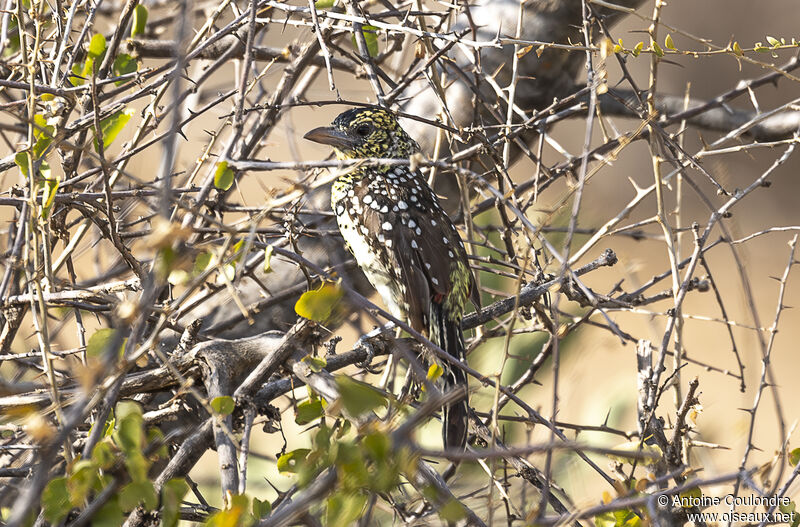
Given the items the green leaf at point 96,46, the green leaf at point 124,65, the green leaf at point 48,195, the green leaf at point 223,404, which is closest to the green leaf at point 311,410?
the green leaf at point 223,404

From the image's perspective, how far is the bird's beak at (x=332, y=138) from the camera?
358cm

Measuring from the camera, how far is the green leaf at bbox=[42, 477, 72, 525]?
1.48 metres

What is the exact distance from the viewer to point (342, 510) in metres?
1.25

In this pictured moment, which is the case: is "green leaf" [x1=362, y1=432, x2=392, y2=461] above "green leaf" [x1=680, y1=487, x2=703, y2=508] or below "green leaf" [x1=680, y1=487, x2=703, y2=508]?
below

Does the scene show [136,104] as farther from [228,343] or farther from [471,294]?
[228,343]

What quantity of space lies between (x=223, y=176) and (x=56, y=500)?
85 centimetres

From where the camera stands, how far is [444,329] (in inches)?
128

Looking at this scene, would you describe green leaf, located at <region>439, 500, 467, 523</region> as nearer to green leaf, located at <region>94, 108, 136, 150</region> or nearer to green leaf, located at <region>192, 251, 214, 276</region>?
green leaf, located at <region>192, 251, 214, 276</region>

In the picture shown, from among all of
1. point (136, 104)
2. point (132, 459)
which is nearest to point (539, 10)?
point (132, 459)

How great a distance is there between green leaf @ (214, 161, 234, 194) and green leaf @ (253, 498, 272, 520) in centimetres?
76

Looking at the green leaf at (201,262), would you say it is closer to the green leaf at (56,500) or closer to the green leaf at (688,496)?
the green leaf at (56,500)

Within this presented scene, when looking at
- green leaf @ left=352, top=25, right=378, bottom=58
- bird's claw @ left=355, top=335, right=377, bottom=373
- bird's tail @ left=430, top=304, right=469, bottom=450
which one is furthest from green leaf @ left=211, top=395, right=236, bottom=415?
green leaf @ left=352, top=25, right=378, bottom=58

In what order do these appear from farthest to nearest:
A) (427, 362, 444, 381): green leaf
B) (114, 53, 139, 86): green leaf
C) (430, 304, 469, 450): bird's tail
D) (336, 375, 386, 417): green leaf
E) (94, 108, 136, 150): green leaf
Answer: (114, 53, 139, 86): green leaf < (430, 304, 469, 450): bird's tail < (94, 108, 136, 150): green leaf < (427, 362, 444, 381): green leaf < (336, 375, 386, 417): green leaf

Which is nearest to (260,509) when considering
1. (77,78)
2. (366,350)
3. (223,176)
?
(223,176)
